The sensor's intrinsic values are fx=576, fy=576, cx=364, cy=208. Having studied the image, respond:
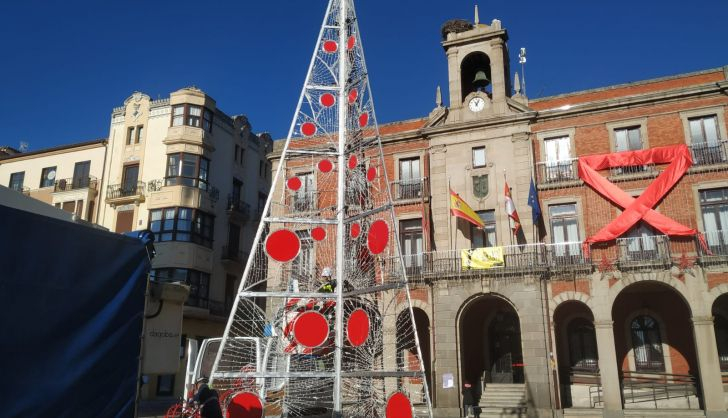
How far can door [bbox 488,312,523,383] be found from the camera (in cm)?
2858

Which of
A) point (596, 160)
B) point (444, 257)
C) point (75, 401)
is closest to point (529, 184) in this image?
point (596, 160)

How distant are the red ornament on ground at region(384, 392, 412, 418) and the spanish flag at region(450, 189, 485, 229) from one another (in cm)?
1901

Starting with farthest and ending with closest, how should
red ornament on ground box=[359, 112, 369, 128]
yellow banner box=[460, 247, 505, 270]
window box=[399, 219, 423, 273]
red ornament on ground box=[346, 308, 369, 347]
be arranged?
1. window box=[399, 219, 423, 273]
2. yellow banner box=[460, 247, 505, 270]
3. red ornament on ground box=[359, 112, 369, 128]
4. red ornament on ground box=[346, 308, 369, 347]

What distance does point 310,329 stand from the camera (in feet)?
28.9

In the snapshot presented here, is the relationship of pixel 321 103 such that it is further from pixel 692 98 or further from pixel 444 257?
pixel 692 98

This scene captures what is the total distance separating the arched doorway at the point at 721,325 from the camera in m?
25.9

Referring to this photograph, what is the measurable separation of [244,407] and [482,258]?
2021 centimetres

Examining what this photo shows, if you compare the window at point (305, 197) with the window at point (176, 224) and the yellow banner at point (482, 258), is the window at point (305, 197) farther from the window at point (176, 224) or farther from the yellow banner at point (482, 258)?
the window at point (176, 224)

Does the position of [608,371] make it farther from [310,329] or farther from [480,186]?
[310,329]

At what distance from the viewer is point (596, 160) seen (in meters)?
27.7

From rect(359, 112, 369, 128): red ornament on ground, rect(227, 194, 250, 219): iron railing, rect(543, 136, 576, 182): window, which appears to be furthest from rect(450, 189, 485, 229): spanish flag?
rect(227, 194, 250, 219): iron railing

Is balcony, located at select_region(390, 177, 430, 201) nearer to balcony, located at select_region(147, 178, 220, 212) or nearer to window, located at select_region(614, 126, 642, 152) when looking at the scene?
window, located at select_region(614, 126, 642, 152)

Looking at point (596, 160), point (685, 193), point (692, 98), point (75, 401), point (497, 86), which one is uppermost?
point (497, 86)

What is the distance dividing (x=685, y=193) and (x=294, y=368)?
22077 millimetres
